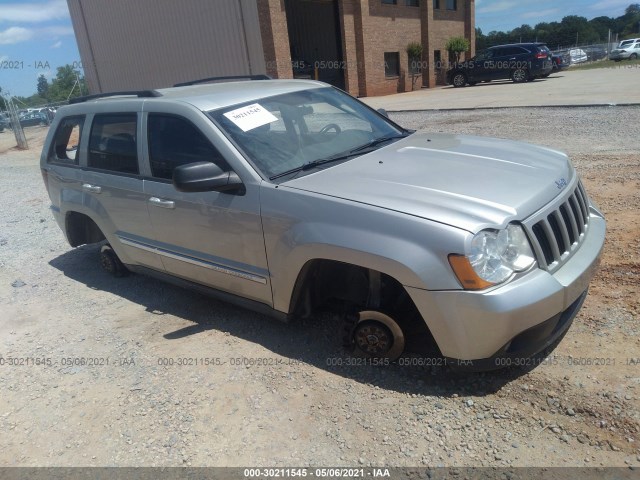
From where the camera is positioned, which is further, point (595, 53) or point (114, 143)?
point (595, 53)

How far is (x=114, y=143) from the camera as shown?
4379 millimetres

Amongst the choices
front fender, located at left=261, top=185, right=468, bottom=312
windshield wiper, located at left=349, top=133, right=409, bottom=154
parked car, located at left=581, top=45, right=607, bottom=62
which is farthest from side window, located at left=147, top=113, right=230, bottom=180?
parked car, located at left=581, top=45, right=607, bottom=62

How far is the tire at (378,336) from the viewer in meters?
3.09

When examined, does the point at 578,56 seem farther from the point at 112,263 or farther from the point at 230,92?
the point at 112,263

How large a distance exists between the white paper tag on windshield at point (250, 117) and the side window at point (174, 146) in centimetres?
26

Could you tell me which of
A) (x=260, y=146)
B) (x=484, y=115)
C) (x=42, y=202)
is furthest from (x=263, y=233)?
(x=484, y=115)

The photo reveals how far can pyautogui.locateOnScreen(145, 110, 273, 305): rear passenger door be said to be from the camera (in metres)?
3.39

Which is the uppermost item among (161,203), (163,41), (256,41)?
(163,41)

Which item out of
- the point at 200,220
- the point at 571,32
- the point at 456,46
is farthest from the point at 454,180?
the point at 571,32

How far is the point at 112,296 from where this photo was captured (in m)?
4.89

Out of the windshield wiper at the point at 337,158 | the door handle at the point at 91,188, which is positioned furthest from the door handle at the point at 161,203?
the windshield wiper at the point at 337,158

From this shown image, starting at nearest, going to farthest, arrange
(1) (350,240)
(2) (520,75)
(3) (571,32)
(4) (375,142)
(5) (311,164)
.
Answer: (1) (350,240)
(5) (311,164)
(4) (375,142)
(2) (520,75)
(3) (571,32)

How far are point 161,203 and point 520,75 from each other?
2490cm

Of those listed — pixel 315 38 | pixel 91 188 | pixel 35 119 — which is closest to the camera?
pixel 91 188
